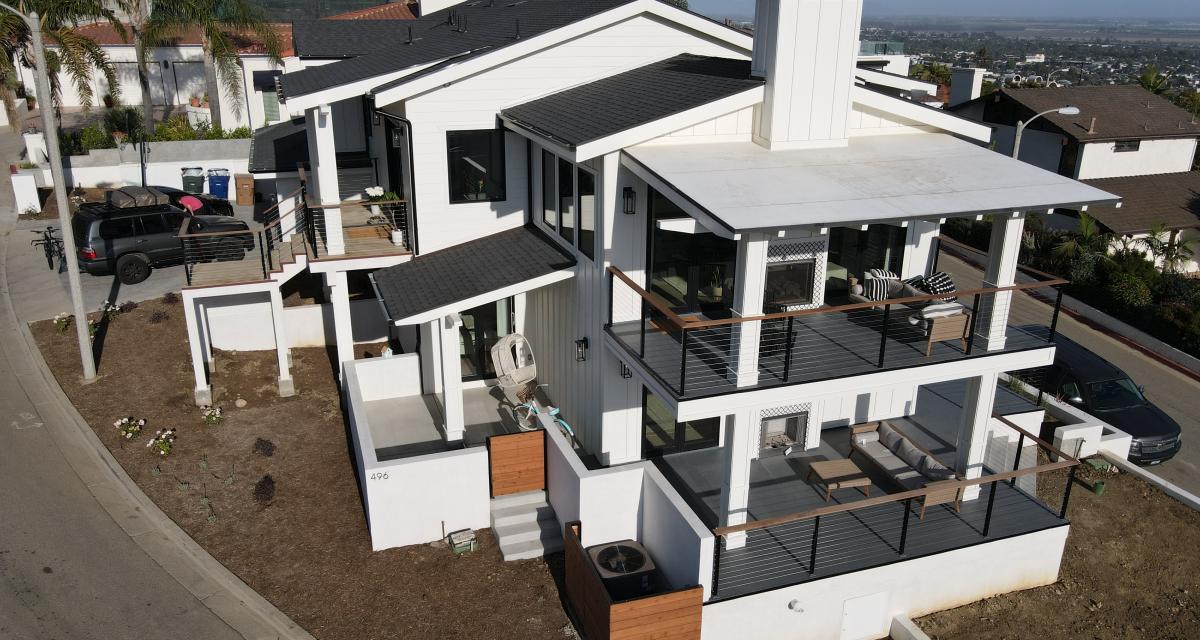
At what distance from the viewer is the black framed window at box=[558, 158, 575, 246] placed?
46.1 feet

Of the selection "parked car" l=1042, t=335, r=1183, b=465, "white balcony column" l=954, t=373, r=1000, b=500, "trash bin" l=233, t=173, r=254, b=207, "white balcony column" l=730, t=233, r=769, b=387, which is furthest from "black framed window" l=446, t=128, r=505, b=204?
"trash bin" l=233, t=173, r=254, b=207

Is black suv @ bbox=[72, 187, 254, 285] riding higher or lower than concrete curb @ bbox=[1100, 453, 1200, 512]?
higher

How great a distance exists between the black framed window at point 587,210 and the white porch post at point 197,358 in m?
8.52

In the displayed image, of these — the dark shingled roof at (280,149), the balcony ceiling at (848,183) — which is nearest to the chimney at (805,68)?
the balcony ceiling at (848,183)

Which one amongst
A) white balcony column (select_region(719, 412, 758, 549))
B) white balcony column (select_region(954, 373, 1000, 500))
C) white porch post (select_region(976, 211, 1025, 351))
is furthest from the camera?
white balcony column (select_region(954, 373, 1000, 500))

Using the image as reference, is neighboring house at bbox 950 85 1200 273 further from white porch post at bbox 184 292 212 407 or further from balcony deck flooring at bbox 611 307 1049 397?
white porch post at bbox 184 292 212 407

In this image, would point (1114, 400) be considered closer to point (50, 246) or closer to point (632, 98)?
point (632, 98)

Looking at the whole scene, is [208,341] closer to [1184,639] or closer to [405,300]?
[405,300]

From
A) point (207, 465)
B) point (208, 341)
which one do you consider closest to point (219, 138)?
point (208, 341)

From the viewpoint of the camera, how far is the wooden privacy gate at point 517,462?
13594mm

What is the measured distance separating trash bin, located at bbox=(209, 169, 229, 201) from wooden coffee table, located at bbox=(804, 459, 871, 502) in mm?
28214

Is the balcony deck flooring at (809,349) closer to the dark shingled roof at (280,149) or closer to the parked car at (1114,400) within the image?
the parked car at (1114,400)

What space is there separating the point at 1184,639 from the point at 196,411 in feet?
57.6

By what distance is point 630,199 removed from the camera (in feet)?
41.0
